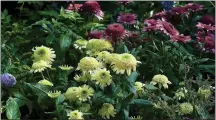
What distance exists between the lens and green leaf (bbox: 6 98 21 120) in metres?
1.94

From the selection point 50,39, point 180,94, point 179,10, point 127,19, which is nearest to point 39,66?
point 50,39

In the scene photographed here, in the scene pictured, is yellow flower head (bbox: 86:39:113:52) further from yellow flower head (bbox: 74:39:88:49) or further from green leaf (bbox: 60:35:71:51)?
green leaf (bbox: 60:35:71:51)

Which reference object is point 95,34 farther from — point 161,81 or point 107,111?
point 107,111

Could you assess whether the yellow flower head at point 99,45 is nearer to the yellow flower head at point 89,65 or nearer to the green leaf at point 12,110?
the yellow flower head at point 89,65

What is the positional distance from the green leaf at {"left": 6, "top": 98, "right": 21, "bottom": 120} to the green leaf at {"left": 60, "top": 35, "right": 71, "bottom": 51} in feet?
1.74

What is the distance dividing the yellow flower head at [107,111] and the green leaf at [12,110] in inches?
13.0

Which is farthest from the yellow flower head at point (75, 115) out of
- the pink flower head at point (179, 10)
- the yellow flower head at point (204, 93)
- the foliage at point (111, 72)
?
the pink flower head at point (179, 10)

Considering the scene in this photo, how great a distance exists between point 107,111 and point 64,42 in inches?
25.3

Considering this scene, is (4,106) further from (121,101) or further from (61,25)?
(61,25)

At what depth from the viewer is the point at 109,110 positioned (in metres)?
1.97

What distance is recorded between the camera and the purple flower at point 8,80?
2.10 m

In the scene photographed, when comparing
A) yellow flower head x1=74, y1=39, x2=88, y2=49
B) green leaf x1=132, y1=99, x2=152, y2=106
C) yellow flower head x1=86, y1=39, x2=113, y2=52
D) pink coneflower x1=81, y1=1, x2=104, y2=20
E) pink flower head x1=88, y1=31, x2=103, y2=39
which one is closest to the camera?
green leaf x1=132, y1=99, x2=152, y2=106

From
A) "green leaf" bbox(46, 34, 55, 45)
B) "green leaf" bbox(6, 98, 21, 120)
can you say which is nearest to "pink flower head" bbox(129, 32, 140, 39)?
"green leaf" bbox(46, 34, 55, 45)

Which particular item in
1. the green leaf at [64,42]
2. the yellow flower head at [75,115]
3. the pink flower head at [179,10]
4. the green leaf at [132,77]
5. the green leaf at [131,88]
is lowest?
the yellow flower head at [75,115]
